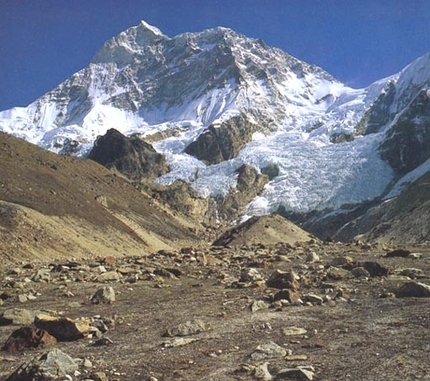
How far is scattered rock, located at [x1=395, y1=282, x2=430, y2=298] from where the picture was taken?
17.0 metres

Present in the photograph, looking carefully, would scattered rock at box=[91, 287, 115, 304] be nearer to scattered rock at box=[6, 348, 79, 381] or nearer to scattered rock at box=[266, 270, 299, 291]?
scattered rock at box=[266, 270, 299, 291]

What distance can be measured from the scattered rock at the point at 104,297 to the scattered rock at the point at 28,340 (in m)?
6.01

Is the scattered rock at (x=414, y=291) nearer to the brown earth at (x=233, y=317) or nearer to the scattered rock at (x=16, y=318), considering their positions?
the brown earth at (x=233, y=317)

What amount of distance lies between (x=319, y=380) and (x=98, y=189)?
7366 cm

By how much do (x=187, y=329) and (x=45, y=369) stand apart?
4.64 metres

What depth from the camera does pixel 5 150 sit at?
65.5m

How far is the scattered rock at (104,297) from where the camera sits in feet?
64.0

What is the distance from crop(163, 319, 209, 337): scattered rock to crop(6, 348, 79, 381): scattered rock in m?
3.60

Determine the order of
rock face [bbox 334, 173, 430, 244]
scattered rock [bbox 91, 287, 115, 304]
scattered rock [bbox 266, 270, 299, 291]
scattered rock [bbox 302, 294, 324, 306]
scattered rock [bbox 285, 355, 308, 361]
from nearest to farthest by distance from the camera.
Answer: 1. scattered rock [bbox 285, 355, 308, 361]
2. scattered rock [bbox 302, 294, 324, 306]
3. scattered rock [bbox 91, 287, 115, 304]
4. scattered rock [bbox 266, 270, 299, 291]
5. rock face [bbox 334, 173, 430, 244]

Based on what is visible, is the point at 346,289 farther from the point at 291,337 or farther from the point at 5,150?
the point at 5,150

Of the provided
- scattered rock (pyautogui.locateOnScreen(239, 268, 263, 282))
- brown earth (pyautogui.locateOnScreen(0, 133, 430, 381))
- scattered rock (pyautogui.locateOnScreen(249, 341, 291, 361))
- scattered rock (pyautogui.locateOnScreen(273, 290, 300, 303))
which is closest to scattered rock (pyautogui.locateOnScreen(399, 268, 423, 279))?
brown earth (pyautogui.locateOnScreen(0, 133, 430, 381))

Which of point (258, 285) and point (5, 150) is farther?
point (5, 150)

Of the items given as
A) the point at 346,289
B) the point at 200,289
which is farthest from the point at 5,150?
the point at 346,289

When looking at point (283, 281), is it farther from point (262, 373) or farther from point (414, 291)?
point (262, 373)
